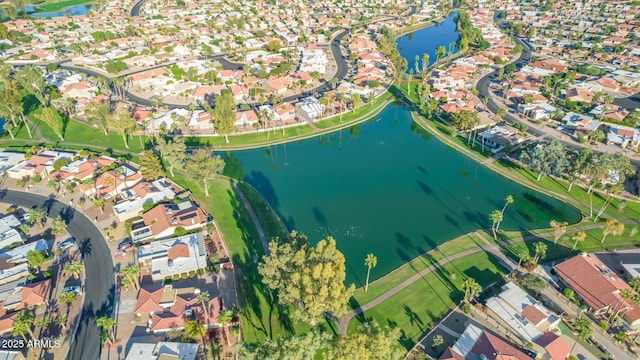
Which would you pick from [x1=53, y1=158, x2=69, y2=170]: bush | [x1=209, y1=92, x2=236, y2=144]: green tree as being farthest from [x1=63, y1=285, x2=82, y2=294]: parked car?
[x1=209, y1=92, x2=236, y2=144]: green tree

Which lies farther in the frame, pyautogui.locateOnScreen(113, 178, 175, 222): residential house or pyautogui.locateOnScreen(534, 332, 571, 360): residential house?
pyautogui.locateOnScreen(113, 178, 175, 222): residential house

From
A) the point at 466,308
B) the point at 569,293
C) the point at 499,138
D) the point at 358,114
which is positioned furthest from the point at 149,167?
the point at 499,138

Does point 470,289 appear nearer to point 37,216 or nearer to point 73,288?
point 73,288

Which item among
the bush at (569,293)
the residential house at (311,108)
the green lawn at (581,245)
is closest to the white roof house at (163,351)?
the green lawn at (581,245)

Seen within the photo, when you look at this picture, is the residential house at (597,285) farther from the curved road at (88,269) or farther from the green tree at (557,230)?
the curved road at (88,269)

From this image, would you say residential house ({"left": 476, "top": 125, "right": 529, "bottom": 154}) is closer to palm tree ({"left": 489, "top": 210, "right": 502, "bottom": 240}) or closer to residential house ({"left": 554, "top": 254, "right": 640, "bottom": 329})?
palm tree ({"left": 489, "top": 210, "right": 502, "bottom": 240})

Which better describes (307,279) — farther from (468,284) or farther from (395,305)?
(468,284)

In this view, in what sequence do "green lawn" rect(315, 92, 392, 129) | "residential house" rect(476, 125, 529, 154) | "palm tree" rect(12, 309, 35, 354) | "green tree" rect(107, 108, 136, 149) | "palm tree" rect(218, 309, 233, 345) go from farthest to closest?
"green lawn" rect(315, 92, 392, 129) → "residential house" rect(476, 125, 529, 154) → "green tree" rect(107, 108, 136, 149) → "palm tree" rect(218, 309, 233, 345) → "palm tree" rect(12, 309, 35, 354)
